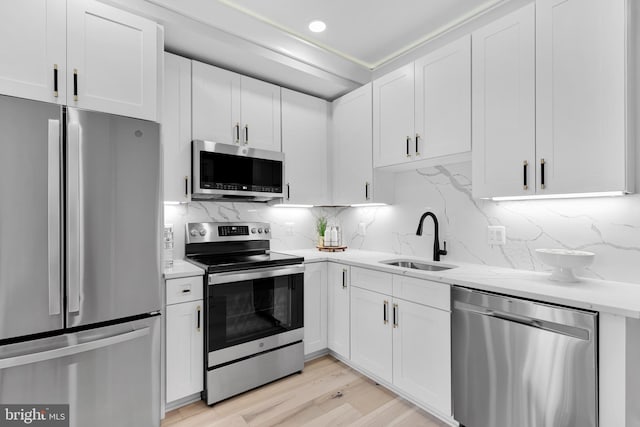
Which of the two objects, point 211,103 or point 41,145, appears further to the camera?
point 211,103

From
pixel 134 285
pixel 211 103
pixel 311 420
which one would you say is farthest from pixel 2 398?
pixel 211 103

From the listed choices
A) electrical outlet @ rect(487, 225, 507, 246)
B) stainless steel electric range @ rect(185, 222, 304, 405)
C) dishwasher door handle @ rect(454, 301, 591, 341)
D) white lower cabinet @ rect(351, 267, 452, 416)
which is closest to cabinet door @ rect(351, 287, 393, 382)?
white lower cabinet @ rect(351, 267, 452, 416)

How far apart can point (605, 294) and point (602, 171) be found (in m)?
0.60

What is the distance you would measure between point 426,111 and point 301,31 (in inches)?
46.5

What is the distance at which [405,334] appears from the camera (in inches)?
84.3

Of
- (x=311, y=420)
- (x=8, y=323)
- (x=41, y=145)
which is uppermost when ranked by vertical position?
(x=41, y=145)

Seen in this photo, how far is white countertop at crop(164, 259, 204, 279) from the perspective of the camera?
Answer: 199cm

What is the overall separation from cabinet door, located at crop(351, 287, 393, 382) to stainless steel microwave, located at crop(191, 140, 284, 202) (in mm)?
1147

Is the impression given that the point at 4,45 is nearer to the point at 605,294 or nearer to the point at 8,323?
the point at 8,323

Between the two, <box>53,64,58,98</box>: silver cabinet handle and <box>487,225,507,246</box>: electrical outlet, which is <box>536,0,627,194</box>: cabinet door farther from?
<box>53,64,58,98</box>: silver cabinet handle

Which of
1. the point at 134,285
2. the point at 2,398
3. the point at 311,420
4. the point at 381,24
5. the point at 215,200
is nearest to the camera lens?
the point at 2,398

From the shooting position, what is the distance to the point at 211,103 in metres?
2.49

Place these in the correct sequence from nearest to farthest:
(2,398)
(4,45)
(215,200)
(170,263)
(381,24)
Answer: (2,398), (4,45), (170,263), (381,24), (215,200)

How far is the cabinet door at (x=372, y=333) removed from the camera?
227 cm
